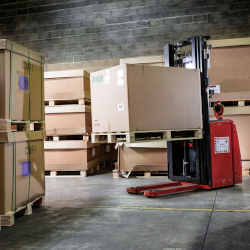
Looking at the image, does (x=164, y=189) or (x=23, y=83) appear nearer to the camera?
(x=23, y=83)

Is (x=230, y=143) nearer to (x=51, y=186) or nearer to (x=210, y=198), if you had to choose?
(x=210, y=198)

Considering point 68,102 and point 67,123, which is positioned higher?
point 68,102

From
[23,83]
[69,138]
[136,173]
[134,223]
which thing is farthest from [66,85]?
[134,223]

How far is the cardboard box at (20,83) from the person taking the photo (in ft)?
11.2

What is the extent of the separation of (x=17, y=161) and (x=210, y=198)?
7.81ft

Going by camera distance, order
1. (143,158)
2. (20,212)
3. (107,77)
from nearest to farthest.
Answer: (20,212) → (107,77) → (143,158)

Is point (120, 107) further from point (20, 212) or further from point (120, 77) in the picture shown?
point (20, 212)

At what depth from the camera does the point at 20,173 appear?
3.61m

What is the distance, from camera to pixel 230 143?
5004 mm

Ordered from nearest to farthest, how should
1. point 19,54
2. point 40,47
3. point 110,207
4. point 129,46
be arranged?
point 19,54 → point 110,207 → point 129,46 → point 40,47

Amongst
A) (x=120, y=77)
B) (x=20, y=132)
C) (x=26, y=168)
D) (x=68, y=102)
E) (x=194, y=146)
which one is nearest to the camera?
(x=20, y=132)

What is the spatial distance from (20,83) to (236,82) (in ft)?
12.7

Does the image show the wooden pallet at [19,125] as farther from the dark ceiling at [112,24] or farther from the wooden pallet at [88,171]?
the dark ceiling at [112,24]

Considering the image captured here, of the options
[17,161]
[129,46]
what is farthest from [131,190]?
[129,46]
